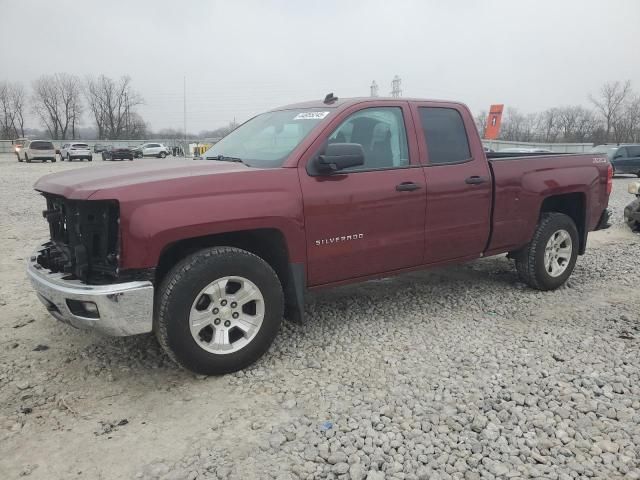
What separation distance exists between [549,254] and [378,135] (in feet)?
8.12

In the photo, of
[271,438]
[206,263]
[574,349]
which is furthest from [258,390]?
[574,349]

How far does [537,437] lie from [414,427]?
0.66 metres

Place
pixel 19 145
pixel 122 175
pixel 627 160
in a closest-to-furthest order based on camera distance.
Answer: pixel 122 175 → pixel 627 160 → pixel 19 145

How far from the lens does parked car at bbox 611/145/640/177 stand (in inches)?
831

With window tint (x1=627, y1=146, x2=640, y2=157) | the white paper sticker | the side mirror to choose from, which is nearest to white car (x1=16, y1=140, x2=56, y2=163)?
window tint (x1=627, y1=146, x2=640, y2=157)

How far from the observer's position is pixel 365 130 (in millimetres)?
4109

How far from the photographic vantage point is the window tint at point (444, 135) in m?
4.41

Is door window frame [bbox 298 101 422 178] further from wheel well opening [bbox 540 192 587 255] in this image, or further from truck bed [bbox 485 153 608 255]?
wheel well opening [bbox 540 192 587 255]

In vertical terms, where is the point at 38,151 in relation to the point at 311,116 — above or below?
above

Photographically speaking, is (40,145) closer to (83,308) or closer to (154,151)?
(154,151)

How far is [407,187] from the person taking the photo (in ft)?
13.5

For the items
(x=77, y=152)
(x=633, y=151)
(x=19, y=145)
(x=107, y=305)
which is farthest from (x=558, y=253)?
(x=19, y=145)

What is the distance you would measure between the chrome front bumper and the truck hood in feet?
1.81

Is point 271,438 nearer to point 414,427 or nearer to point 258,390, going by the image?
point 258,390
